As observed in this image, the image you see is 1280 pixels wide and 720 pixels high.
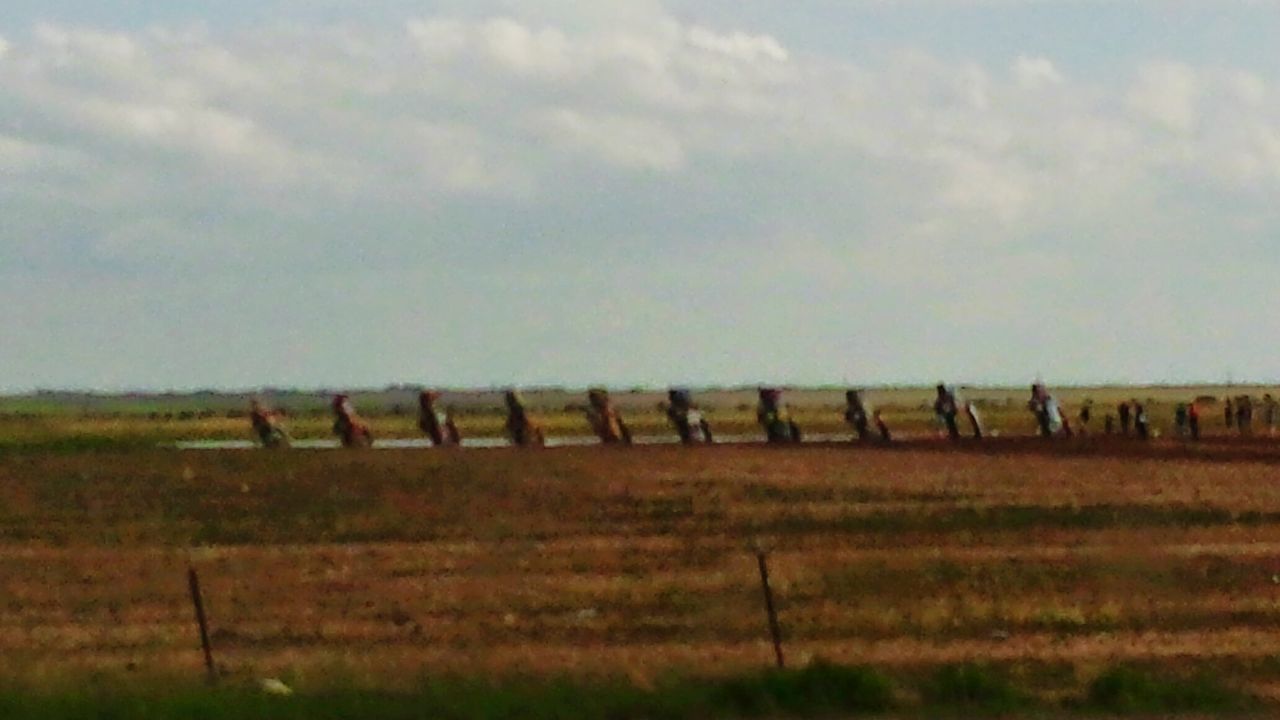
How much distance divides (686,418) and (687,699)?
3927 centimetres

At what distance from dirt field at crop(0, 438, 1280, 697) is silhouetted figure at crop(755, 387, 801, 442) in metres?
10.6

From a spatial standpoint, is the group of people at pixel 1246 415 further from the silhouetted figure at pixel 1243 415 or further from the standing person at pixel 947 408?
the standing person at pixel 947 408

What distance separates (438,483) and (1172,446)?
69.5 feet

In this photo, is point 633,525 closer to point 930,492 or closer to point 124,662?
point 930,492

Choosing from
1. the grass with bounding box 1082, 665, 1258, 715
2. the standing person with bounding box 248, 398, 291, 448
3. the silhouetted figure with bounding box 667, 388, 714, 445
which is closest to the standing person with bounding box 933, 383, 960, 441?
the silhouetted figure with bounding box 667, 388, 714, 445

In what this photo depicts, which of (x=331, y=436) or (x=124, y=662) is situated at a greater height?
(x=331, y=436)

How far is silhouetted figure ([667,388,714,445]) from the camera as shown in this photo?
5431cm

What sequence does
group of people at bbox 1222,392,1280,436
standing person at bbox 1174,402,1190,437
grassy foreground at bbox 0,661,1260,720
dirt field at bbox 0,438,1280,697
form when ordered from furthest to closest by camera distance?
1. group of people at bbox 1222,392,1280,436
2. standing person at bbox 1174,402,1190,437
3. dirt field at bbox 0,438,1280,697
4. grassy foreground at bbox 0,661,1260,720

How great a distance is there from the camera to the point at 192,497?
123 feet

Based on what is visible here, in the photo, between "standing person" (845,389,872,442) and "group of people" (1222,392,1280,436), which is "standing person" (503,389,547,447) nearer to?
"standing person" (845,389,872,442)

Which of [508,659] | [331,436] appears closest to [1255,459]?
[508,659]

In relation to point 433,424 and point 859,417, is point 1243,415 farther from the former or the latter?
point 433,424

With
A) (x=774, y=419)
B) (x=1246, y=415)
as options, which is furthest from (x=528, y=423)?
(x=1246, y=415)

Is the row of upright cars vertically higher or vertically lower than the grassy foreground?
higher
